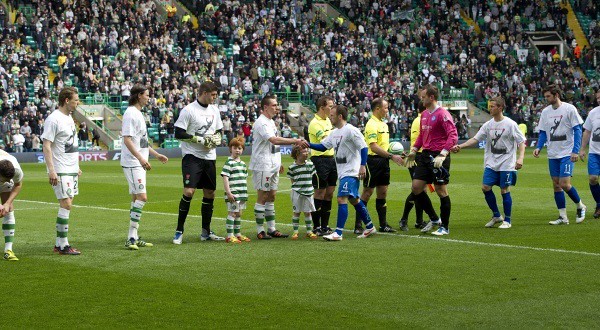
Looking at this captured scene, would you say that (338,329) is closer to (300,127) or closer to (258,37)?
(300,127)

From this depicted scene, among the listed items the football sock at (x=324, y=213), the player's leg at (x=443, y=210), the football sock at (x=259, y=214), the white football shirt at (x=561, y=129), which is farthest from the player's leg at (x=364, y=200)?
the white football shirt at (x=561, y=129)

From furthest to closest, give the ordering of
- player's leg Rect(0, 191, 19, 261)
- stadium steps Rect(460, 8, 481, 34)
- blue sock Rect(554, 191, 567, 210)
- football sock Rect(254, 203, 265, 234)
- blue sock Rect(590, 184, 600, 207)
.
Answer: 1. stadium steps Rect(460, 8, 481, 34)
2. blue sock Rect(590, 184, 600, 207)
3. blue sock Rect(554, 191, 567, 210)
4. football sock Rect(254, 203, 265, 234)
5. player's leg Rect(0, 191, 19, 261)

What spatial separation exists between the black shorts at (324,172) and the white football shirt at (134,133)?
2729 millimetres

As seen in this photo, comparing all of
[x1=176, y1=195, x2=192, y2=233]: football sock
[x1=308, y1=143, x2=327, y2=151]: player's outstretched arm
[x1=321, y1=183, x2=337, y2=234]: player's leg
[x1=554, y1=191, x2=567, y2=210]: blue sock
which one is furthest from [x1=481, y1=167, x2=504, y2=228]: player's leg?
[x1=176, y1=195, x2=192, y2=233]: football sock

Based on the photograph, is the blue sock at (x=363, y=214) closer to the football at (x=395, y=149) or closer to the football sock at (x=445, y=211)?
the football sock at (x=445, y=211)

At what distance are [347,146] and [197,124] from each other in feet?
7.22

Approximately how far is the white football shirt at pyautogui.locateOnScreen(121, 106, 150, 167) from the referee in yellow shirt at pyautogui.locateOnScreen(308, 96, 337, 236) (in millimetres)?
2745

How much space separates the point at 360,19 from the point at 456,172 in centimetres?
2913

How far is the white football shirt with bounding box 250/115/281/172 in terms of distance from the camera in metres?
13.6

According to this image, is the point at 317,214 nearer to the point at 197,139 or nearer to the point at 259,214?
the point at 259,214

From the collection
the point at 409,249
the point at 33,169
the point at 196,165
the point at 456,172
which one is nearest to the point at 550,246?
the point at 409,249

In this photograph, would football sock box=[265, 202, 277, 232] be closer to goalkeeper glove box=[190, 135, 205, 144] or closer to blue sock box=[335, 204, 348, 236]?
blue sock box=[335, 204, 348, 236]

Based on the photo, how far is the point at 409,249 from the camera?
1234cm

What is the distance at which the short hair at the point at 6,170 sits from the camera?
1073 cm
